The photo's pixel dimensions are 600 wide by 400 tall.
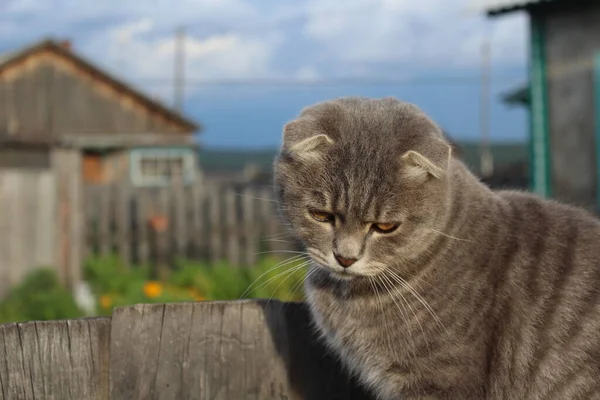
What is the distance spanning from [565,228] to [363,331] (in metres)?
0.85

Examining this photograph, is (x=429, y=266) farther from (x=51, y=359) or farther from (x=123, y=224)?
(x=123, y=224)

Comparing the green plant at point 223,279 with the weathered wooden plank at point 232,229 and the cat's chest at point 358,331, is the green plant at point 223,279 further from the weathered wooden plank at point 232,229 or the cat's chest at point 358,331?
the cat's chest at point 358,331

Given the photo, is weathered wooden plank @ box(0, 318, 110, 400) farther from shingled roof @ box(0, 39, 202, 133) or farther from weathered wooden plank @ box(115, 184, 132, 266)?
shingled roof @ box(0, 39, 202, 133)

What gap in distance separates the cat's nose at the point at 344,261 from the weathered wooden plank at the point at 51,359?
0.86 metres

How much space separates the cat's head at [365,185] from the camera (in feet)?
8.93

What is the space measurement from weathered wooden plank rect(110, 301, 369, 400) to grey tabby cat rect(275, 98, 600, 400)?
246 mm

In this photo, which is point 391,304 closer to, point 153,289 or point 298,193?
point 298,193

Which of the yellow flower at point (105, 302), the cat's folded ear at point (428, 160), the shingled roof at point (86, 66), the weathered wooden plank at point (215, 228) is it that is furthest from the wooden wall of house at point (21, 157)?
the cat's folded ear at point (428, 160)

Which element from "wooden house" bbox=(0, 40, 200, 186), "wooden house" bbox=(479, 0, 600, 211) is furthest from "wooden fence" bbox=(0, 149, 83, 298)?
"wooden house" bbox=(0, 40, 200, 186)

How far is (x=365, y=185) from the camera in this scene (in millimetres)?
2725

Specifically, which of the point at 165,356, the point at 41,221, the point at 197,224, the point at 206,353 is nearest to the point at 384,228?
the point at 206,353

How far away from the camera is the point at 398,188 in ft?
9.00

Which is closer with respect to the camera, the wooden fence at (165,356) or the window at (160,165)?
the wooden fence at (165,356)

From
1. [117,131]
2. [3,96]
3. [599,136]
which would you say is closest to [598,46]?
[599,136]
